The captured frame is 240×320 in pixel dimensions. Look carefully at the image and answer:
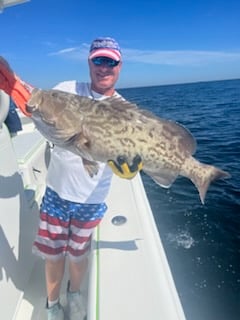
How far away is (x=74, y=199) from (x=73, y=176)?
18cm

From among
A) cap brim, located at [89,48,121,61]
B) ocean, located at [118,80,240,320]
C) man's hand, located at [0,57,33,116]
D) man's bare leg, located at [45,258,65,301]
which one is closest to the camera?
man's hand, located at [0,57,33,116]

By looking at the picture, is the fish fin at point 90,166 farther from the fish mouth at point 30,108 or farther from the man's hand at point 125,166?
the fish mouth at point 30,108

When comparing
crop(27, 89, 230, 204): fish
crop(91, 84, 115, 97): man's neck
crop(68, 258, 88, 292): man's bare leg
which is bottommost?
crop(68, 258, 88, 292): man's bare leg

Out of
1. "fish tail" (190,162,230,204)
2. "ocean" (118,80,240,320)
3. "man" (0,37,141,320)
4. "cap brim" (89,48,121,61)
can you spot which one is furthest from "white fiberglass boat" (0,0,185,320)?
"ocean" (118,80,240,320)

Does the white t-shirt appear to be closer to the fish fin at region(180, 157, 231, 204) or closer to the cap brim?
the cap brim

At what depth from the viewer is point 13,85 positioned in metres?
2.15

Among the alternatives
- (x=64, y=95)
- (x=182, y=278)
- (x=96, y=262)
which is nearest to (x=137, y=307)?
(x=96, y=262)

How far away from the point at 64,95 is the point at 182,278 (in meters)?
4.02

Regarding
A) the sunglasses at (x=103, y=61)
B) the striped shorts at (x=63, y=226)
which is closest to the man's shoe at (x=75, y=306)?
the striped shorts at (x=63, y=226)

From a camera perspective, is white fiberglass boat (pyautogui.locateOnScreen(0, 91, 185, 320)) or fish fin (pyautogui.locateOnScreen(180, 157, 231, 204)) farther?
fish fin (pyautogui.locateOnScreen(180, 157, 231, 204))

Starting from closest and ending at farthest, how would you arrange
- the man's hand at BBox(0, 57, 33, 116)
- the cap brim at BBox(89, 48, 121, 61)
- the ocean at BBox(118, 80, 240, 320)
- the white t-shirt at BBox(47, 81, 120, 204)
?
1. the man's hand at BBox(0, 57, 33, 116)
2. the cap brim at BBox(89, 48, 121, 61)
3. the white t-shirt at BBox(47, 81, 120, 204)
4. the ocean at BBox(118, 80, 240, 320)

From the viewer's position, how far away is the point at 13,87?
2.16 meters

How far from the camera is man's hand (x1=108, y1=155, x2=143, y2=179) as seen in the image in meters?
2.40

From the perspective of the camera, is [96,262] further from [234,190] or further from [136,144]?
[234,190]
